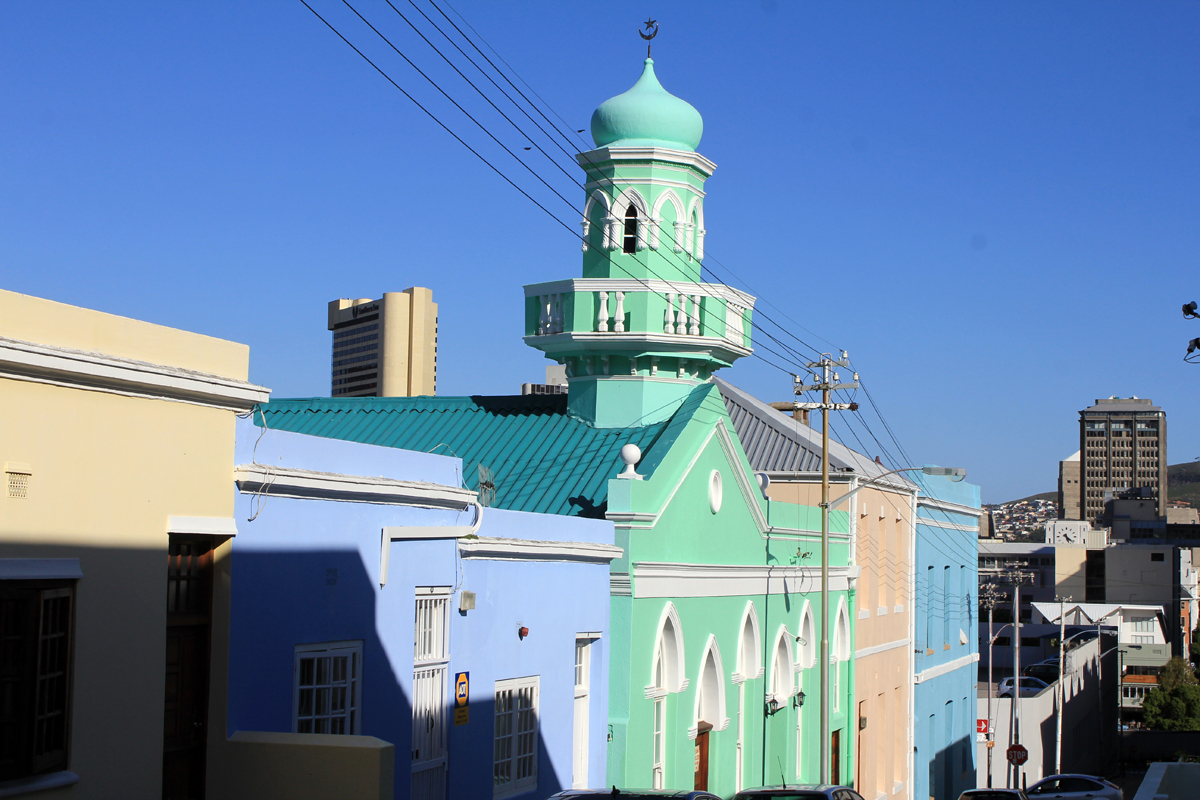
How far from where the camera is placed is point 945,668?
130 ft

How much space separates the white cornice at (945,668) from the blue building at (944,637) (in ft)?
0.07

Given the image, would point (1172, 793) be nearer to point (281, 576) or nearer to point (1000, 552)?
point (281, 576)

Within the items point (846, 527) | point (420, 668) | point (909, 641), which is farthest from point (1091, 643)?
point (420, 668)

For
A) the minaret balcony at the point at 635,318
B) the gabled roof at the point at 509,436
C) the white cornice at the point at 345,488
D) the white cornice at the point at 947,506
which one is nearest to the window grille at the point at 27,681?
the white cornice at the point at 345,488

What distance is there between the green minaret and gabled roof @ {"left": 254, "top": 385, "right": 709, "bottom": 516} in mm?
781

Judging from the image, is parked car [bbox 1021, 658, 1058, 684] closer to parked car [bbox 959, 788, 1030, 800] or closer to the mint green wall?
the mint green wall

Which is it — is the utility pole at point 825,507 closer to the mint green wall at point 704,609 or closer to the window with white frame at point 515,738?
the mint green wall at point 704,609

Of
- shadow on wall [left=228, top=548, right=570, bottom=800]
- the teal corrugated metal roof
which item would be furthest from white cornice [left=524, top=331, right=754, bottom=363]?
shadow on wall [left=228, top=548, right=570, bottom=800]

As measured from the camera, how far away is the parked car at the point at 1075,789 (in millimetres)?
27422

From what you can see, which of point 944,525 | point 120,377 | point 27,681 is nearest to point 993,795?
point 944,525

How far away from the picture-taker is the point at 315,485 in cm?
1187

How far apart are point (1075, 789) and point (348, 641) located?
72.0ft

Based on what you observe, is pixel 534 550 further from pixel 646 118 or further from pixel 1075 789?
pixel 1075 789

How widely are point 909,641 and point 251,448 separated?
26.4 meters
